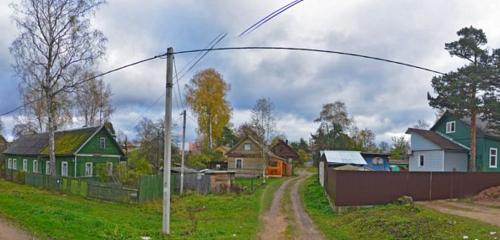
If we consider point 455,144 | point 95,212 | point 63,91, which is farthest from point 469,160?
point 63,91

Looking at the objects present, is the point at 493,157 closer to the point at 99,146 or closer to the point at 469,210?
the point at 469,210

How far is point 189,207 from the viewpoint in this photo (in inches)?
916

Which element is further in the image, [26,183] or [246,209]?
[26,183]

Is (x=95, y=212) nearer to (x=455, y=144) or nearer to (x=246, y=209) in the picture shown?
(x=246, y=209)

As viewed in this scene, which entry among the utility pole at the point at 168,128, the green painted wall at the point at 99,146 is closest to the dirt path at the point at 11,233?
the utility pole at the point at 168,128

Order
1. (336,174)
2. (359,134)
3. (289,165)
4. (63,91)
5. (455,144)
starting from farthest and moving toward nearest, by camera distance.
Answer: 1. (359,134)
2. (289,165)
3. (455,144)
4. (63,91)
5. (336,174)

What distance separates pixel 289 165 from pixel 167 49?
4812cm

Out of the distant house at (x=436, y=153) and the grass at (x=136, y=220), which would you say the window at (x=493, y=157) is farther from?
the grass at (x=136, y=220)

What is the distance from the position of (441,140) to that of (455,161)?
2.06 m

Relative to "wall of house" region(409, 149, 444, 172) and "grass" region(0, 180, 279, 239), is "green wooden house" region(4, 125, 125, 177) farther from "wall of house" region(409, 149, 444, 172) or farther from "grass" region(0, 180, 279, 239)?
"wall of house" region(409, 149, 444, 172)

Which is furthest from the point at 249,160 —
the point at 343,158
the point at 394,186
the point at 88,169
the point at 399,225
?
the point at 399,225

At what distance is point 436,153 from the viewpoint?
1406 inches

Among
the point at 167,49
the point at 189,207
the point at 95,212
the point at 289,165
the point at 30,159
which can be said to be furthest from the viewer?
the point at 289,165

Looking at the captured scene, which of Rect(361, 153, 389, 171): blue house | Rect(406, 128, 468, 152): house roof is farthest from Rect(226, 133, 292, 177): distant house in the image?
Rect(406, 128, 468, 152): house roof
